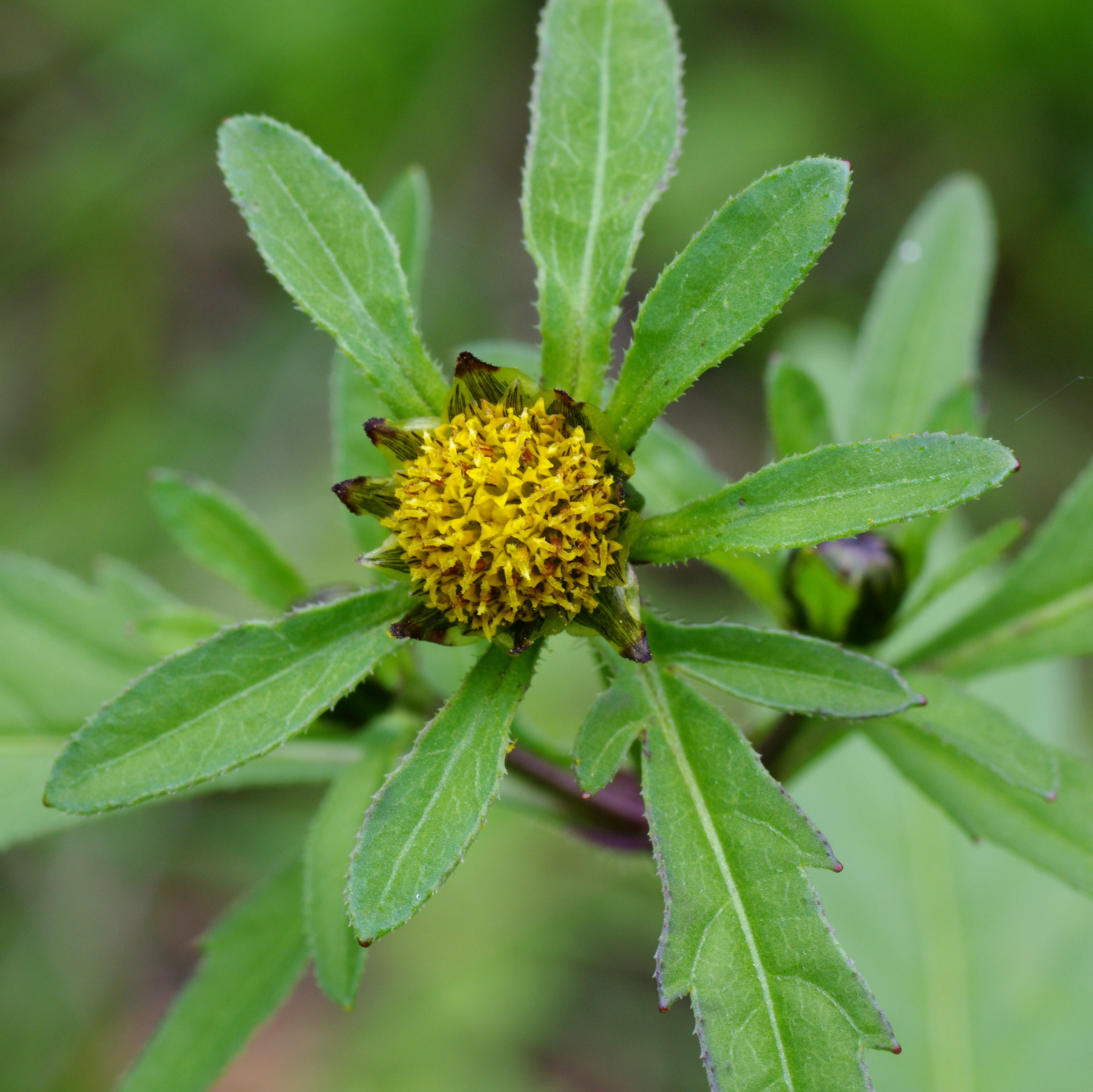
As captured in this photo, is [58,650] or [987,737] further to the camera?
[58,650]

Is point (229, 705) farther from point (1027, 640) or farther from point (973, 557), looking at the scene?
point (1027, 640)

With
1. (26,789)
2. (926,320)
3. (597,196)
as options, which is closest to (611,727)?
(597,196)

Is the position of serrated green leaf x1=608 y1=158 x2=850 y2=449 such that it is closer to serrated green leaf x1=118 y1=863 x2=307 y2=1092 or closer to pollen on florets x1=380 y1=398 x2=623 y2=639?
pollen on florets x1=380 y1=398 x2=623 y2=639

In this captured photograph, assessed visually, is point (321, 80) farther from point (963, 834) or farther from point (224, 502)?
point (963, 834)

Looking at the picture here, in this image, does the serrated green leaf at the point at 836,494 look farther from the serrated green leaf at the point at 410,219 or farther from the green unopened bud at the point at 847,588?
the serrated green leaf at the point at 410,219

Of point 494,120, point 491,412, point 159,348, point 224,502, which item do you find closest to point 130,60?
point 159,348

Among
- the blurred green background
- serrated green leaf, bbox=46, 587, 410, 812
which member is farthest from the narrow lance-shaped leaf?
the blurred green background
